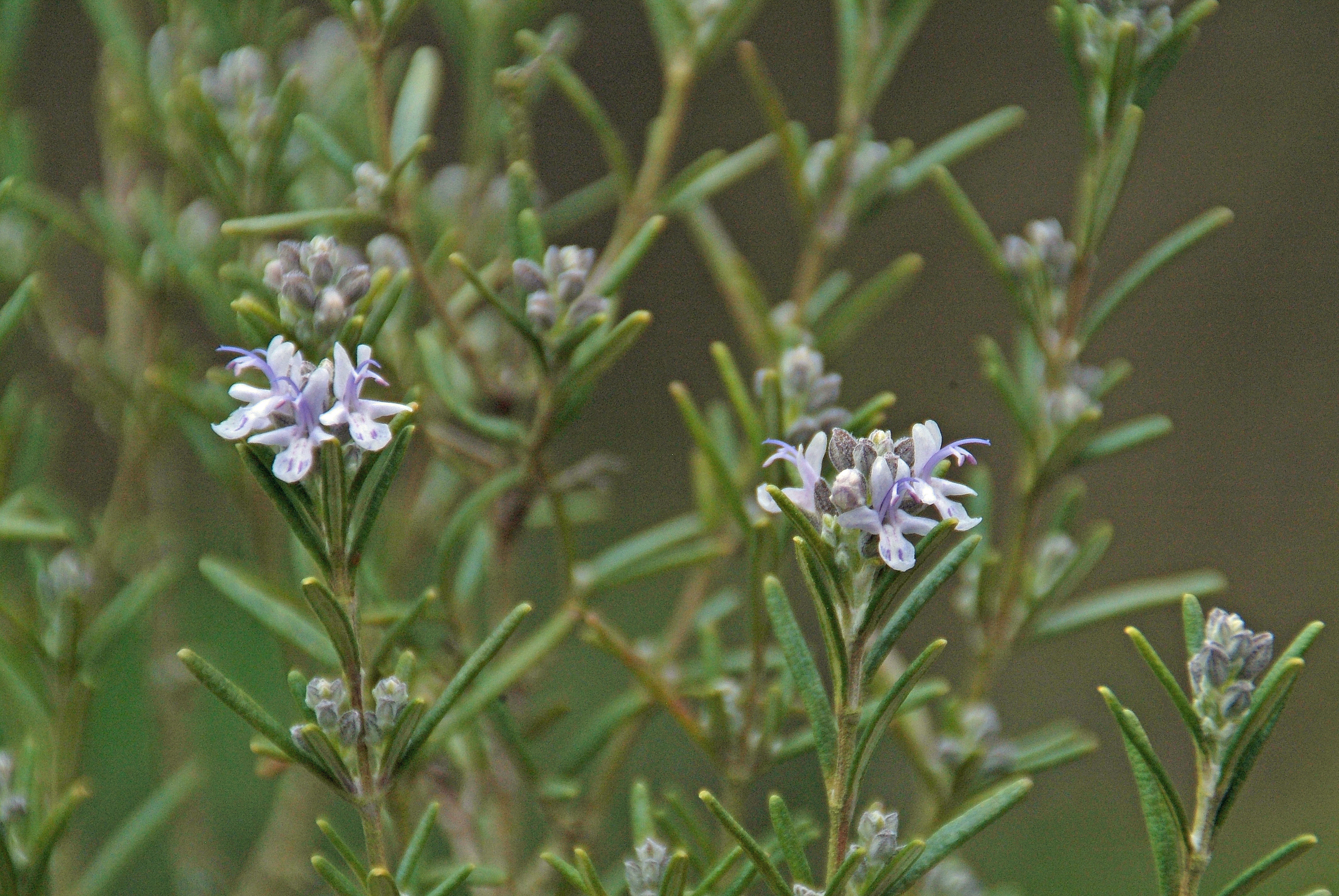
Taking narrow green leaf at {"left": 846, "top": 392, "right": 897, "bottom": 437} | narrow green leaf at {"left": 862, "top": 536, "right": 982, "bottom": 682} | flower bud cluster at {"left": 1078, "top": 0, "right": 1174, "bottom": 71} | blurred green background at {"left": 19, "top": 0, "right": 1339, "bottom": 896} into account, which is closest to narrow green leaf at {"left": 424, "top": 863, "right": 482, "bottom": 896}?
narrow green leaf at {"left": 862, "top": 536, "right": 982, "bottom": 682}

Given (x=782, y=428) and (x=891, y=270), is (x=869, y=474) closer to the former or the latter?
(x=782, y=428)

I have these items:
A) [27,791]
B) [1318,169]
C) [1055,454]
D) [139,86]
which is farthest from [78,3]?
[1318,169]

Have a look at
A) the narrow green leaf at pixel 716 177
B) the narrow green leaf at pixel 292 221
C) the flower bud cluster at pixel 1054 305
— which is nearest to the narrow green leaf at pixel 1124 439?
the flower bud cluster at pixel 1054 305

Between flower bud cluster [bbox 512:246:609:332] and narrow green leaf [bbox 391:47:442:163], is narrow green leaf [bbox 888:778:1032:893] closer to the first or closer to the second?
flower bud cluster [bbox 512:246:609:332]

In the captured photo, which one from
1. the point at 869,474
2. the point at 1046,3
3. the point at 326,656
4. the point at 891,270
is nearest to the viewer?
the point at 869,474

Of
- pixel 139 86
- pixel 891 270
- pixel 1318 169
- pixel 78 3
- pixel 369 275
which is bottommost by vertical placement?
pixel 1318 169
